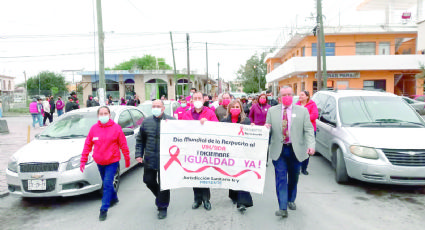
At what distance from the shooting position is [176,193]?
5.88 meters

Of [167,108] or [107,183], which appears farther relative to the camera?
[167,108]

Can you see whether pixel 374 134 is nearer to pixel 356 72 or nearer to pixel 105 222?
pixel 105 222

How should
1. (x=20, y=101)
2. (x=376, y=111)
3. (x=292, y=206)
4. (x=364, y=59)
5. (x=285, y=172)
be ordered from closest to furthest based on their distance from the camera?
1. (x=285, y=172)
2. (x=292, y=206)
3. (x=376, y=111)
4. (x=364, y=59)
5. (x=20, y=101)

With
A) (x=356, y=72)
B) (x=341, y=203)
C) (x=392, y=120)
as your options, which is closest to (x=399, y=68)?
(x=356, y=72)

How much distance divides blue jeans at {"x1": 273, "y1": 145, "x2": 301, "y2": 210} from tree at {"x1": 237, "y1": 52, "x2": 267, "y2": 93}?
6689cm

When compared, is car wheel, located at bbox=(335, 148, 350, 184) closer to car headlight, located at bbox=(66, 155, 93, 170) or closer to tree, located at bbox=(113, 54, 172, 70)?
car headlight, located at bbox=(66, 155, 93, 170)

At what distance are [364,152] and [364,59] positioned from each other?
2484 centimetres

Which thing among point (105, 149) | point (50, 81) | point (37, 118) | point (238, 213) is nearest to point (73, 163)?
point (105, 149)

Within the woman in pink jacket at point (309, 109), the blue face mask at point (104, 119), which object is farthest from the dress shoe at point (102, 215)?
the woman in pink jacket at point (309, 109)

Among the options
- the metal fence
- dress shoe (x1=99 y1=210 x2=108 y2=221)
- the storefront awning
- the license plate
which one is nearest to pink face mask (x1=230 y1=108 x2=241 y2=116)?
dress shoe (x1=99 y1=210 x2=108 y2=221)

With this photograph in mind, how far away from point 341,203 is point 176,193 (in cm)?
288

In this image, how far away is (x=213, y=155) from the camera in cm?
477

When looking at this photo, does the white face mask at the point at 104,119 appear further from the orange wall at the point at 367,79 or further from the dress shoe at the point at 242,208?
the orange wall at the point at 367,79

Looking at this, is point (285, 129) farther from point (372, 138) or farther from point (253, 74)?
point (253, 74)
